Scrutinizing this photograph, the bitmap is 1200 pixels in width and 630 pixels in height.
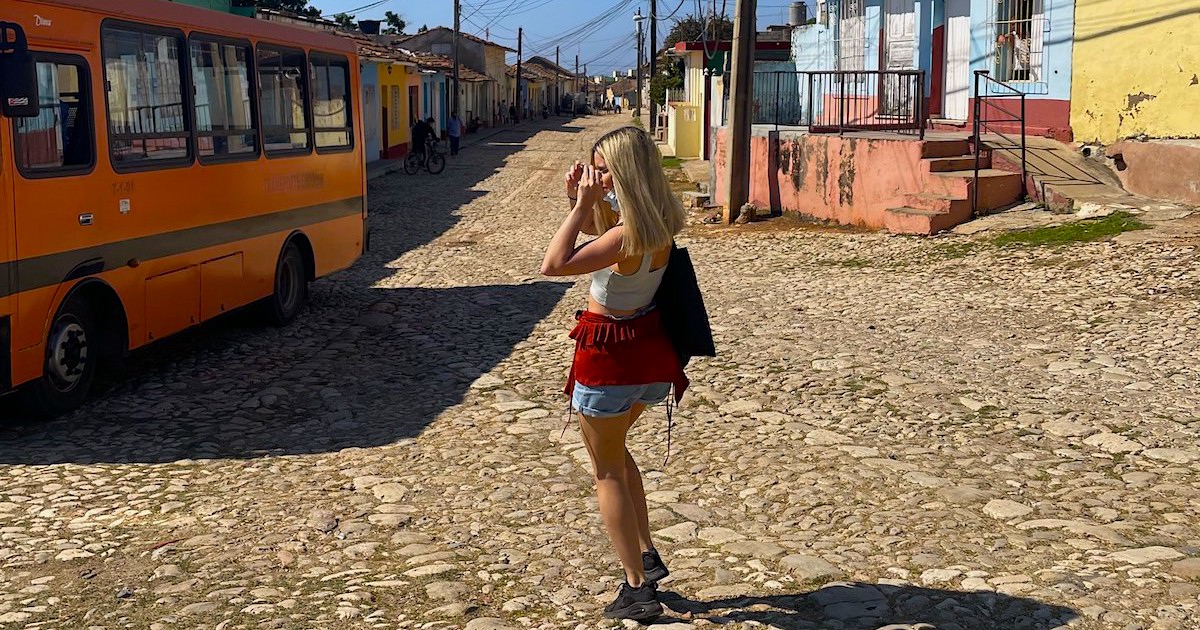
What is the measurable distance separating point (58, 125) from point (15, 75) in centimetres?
66

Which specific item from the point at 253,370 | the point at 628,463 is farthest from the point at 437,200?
A: the point at 628,463

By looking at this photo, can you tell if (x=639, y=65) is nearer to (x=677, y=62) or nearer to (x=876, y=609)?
(x=677, y=62)

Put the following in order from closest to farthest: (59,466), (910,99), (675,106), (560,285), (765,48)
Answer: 1. (59,466)
2. (560,285)
3. (910,99)
4. (765,48)
5. (675,106)

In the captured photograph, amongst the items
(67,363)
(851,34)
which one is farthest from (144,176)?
(851,34)

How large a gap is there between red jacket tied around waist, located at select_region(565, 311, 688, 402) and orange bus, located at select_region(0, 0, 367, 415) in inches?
167

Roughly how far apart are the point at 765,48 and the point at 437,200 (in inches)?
456

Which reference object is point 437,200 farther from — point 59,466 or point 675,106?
point 59,466

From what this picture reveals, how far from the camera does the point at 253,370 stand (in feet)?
30.8

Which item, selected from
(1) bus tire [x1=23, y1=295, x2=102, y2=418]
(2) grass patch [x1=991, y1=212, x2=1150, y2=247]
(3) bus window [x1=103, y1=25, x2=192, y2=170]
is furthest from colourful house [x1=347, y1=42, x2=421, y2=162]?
(1) bus tire [x1=23, y1=295, x2=102, y2=418]

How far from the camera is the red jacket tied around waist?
4.39 meters

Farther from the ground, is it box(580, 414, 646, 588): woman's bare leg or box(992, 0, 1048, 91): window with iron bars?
box(992, 0, 1048, 91): window with iron bars

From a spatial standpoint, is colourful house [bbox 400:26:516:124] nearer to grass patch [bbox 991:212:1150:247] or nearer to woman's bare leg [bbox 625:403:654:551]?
grass patch [bbox 991:212:1150:247]

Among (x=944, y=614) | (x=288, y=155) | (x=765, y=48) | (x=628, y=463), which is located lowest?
(x=944, y=614)

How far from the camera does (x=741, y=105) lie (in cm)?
1884
